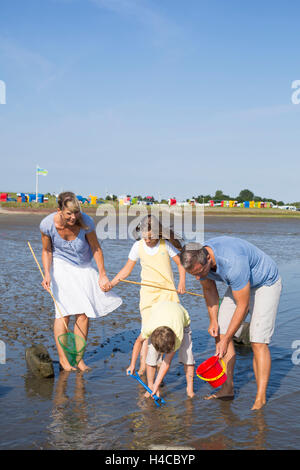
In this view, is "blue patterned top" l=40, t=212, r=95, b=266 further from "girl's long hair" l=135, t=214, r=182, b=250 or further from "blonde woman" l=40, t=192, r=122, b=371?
"girl's long hair" l=135, t=214, r=182, b=250

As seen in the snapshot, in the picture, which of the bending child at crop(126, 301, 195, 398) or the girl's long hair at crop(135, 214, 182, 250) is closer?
the bending child at crop(126, 301, 195, 398)

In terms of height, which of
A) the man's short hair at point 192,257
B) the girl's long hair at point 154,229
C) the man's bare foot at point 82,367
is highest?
the girl's long hair at point 154,229

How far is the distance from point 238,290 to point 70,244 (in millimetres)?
2123

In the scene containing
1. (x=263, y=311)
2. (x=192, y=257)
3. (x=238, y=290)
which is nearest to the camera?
(x=192, y=257)

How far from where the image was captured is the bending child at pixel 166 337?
184 inches

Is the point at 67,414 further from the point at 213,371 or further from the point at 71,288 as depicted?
the point at 71,288

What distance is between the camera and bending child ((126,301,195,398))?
4.68 m

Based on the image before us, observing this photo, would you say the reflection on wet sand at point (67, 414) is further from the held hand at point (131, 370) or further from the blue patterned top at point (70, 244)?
the blue patterned top at point (70, 244)

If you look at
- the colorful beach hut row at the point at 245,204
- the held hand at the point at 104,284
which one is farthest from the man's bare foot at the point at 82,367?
the colorful beach hut row at the point at 245,204

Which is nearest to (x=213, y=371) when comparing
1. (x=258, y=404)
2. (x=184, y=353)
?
(x=184, y=353)

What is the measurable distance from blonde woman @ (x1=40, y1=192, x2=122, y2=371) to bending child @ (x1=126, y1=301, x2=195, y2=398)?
2.92ft

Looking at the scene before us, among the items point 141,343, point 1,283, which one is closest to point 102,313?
point 141,343

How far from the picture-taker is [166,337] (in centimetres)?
464

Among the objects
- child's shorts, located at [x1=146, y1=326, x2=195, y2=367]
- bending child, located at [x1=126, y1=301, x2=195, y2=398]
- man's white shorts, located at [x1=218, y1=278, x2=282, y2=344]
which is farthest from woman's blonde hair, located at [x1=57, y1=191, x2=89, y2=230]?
man's white shorts, located at [x1=218, y1=278, x2=282, y2=344]
